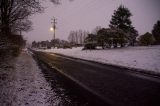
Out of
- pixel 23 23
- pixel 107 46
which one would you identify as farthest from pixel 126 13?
pixel 23 23

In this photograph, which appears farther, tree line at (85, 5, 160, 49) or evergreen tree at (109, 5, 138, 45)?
evergreen tree at (109, 5, 138, 45)

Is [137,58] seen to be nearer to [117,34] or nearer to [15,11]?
[15,11]

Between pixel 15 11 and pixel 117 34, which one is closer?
pixel 15 11

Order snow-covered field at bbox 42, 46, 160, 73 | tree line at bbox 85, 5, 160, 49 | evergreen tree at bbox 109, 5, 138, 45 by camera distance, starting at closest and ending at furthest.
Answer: snow-covered field at bbox 42, 46, 160, 73, tree line at bbox 85, 5, 160, 49, evergreen tree at bbox 109, 5, 138, 45

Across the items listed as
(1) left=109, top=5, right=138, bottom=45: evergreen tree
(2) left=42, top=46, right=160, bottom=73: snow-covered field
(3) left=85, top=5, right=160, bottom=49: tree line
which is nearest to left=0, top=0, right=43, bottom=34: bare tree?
(2) left=42, top=46, right=160, bottom=73: snow-covered field

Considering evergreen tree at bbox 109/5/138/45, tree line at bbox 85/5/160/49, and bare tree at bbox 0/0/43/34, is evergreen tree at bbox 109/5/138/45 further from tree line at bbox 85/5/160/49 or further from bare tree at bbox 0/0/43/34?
bare tree at bbox 0/0/43/34

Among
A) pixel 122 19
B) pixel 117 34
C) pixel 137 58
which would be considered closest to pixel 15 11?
pixel 137 58

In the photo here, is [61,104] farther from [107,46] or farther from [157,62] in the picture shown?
[107,46]

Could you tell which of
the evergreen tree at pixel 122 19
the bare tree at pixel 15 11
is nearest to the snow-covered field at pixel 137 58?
the bare tree at pixel 15 11

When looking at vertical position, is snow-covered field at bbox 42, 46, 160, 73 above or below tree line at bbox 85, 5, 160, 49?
below

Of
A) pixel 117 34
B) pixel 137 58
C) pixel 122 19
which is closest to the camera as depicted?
pixel 137 58

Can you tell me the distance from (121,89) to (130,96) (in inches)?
41.3

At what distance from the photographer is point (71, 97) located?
22.4 feet

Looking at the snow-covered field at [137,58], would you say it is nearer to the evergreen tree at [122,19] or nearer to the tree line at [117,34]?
the tree line at [117,34]
